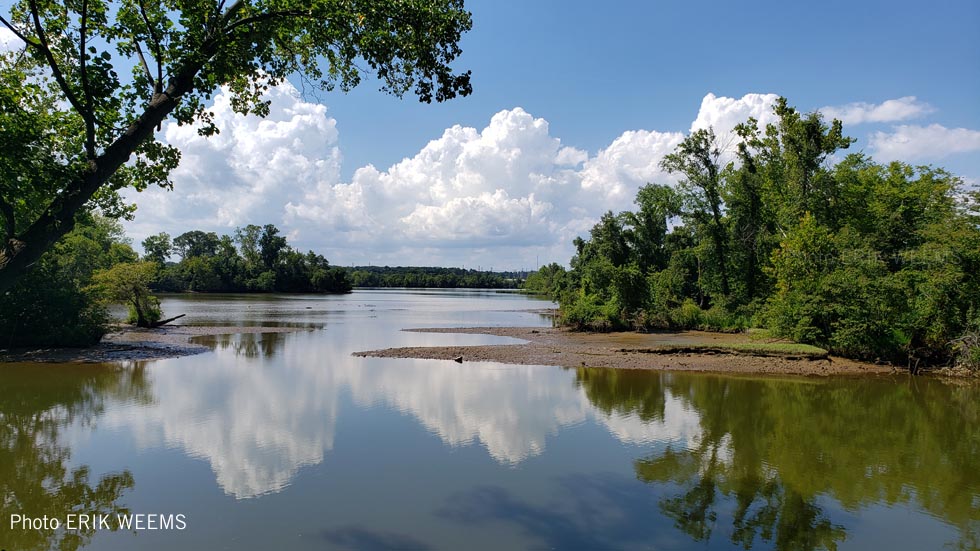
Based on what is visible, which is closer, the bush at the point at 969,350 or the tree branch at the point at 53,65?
the tree branch at the point at 53,65

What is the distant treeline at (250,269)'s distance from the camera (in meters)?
109

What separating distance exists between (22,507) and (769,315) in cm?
3285

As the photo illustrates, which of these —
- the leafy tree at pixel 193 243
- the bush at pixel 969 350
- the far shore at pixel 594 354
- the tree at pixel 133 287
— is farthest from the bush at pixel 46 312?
the leafy tree at pixel 193 243

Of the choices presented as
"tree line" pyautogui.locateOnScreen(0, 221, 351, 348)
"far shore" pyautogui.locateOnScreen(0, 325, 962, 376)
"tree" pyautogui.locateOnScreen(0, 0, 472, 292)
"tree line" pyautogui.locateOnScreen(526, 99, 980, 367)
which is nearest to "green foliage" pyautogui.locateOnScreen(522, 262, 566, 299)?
"tree line" pyautogui.locateOnScreen(526, 99, 980, 367)

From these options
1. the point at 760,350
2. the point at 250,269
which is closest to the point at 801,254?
the point at 760,350

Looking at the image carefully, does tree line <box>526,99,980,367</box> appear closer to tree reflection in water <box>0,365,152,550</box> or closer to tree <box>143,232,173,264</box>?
tree reflection in water <box>0,365,152,550</box>

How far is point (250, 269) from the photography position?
11738 cm

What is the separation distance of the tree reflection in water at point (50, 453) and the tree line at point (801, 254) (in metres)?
29.5

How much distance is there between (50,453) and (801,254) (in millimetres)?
34017

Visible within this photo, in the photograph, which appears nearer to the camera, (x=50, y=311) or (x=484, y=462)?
(x=484, y=462)

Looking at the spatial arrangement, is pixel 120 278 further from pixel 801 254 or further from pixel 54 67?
pixel 801 254

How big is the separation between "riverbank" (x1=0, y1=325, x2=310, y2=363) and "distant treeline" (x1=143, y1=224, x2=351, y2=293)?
75.8 metres

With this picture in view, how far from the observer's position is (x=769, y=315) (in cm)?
3139

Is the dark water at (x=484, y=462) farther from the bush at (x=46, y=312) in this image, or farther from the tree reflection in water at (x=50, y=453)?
the bush at (x=46, y=312)
